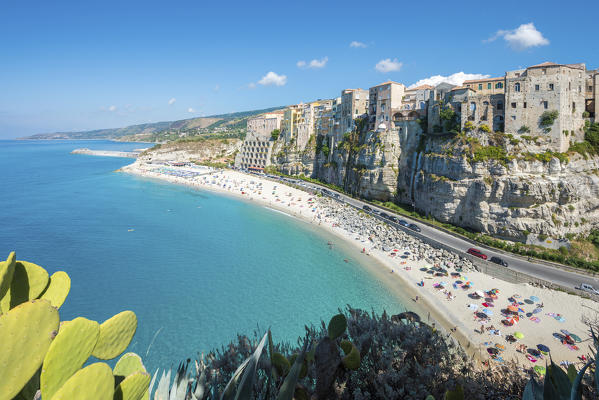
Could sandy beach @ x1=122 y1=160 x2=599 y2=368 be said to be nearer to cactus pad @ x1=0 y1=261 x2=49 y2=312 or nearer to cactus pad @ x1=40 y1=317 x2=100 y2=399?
cactus pad @ x1=40 y1=317 x2=100 y2=399

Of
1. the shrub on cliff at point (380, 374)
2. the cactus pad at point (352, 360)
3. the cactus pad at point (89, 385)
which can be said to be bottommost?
the shrub on cliff at point (380, 374)

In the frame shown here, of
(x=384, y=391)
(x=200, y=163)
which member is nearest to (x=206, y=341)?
(x=384, y=391)

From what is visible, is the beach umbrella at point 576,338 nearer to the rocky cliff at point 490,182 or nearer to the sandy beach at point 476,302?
the sandy beach at point 476,302

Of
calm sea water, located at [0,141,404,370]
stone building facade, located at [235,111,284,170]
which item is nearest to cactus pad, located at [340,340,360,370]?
calm sea water, located at [0,141,404,370]

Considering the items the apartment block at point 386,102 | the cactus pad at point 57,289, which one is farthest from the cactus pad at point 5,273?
the apartment block at point 386,102

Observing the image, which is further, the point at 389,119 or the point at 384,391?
the point at 389,119

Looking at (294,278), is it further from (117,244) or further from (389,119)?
(389,119)

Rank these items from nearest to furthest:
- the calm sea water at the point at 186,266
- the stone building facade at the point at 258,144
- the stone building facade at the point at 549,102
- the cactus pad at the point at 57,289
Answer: the cactus pad at the point at 57,289 → the calm sea water at the point at 186,266 → the stone building facade at the point at 549,102 → the stone building facade at the point at 258,144
